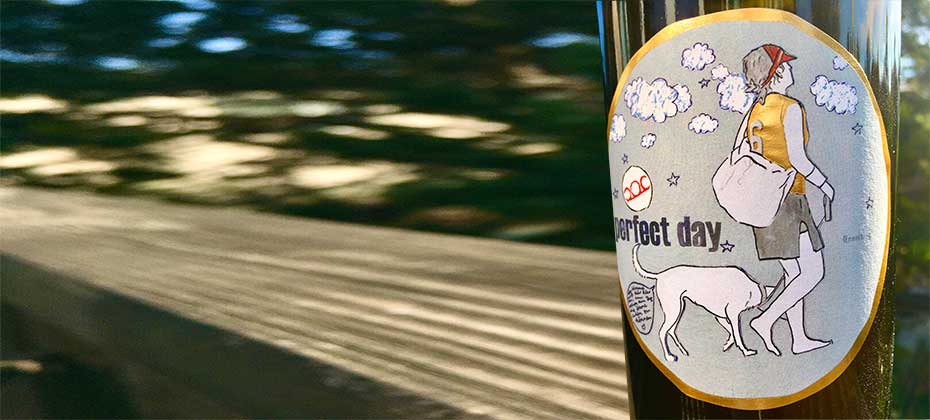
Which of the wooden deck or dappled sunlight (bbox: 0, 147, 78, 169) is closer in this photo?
the wooden deck

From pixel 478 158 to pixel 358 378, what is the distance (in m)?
0.82

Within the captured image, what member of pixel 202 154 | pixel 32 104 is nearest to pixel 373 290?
pixel 202 154

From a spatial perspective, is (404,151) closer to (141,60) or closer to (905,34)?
(141,60)

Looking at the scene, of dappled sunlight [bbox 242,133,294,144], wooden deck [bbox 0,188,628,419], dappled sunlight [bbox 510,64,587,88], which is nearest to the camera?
wooden deck [bbox 0,188,628,419]

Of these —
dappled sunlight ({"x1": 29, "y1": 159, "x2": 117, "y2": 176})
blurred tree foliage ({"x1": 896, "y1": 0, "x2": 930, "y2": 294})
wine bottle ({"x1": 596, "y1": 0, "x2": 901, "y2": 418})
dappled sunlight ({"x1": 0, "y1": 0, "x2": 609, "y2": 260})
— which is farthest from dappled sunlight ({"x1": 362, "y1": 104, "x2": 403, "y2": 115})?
wine bottle ({"x1": 596, "y1": 0, "x2": 901, "y2": 418})

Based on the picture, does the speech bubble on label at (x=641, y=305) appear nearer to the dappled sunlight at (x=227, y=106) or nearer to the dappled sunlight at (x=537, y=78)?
the dappled sunlight at (x=537, y=78)

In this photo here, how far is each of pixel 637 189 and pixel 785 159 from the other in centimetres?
9

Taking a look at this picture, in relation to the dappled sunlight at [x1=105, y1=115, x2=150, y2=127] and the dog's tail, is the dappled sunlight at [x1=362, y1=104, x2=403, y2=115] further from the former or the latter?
the dog's tail

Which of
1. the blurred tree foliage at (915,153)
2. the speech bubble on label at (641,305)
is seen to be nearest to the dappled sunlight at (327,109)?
the blurred tree foliage at (915,153)

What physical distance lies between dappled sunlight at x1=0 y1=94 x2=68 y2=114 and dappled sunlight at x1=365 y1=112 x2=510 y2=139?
58 cm

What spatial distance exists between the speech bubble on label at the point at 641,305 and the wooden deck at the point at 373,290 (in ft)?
0.49

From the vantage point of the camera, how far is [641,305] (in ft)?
1.72

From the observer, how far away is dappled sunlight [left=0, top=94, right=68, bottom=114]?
153cm

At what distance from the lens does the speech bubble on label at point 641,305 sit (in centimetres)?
52
